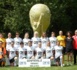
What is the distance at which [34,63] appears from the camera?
19641 mm

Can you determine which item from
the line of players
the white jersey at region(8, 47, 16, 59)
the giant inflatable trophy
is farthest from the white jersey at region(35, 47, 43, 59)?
the giant inflatable trophy

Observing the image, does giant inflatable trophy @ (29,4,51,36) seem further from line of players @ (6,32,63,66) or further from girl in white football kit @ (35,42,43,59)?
girl in white football kit @ (35,42,43,59)

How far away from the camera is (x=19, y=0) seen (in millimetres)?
35438

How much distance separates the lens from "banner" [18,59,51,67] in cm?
1958

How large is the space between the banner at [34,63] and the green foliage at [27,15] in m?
14.5

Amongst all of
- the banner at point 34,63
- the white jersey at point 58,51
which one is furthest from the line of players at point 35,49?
the banner at point 34,63

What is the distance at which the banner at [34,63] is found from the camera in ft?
64.2

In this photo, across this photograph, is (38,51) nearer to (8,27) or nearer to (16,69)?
(16,69)

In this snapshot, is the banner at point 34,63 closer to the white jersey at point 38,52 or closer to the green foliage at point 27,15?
the white jersey at point 38,52

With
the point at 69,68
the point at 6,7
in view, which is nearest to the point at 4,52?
the point at 69,68

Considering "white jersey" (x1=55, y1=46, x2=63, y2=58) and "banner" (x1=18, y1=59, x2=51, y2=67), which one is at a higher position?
"white jersey" (x1=55, y1=46, x2=63, y2=58)

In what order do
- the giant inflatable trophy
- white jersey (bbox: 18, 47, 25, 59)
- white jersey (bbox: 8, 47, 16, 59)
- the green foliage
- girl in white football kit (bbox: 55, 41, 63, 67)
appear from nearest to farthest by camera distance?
girl in white football kit (bbox: 55, 41, 63, 67), white jersey (bbox: 18, 47, 25, 59), white jersey (bbox: 8, 47, 16, 59), the giant inflatable trophy, the green foliage

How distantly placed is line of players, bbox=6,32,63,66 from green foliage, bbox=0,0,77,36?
13.6 metres

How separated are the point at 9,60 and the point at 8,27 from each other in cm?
1637
